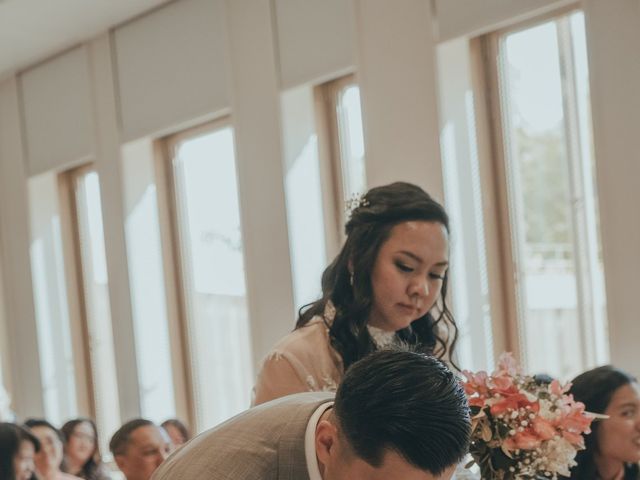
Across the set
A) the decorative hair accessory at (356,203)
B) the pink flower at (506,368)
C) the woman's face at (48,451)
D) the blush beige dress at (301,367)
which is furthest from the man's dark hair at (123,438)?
the pink flower at (506,368)

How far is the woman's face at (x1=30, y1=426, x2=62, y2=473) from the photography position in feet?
21.2

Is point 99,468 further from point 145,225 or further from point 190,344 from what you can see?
point 145,225

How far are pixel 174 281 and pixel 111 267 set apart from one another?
1.80 ft

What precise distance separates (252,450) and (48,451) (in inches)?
200

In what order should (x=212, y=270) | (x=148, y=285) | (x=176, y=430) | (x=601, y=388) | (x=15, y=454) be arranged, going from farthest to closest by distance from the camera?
(x=148, y=285), (x=212, y=270), (x=176, y=430), (x=15, y=454), (x=601, y=388)

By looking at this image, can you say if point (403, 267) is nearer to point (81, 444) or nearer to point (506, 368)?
point (506, 368)

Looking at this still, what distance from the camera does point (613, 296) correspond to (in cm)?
520

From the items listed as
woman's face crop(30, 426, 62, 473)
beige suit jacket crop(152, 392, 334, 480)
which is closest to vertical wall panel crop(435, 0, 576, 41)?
woman's face crop(30, 426, 62, 473)

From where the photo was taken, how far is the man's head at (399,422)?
163cm

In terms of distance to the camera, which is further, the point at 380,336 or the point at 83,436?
the point at 83,436

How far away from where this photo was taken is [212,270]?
8.34 m

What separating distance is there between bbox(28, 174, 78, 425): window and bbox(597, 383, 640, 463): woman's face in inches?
264

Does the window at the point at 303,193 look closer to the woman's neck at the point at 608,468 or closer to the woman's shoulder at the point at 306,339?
the woman's neck at the point at 608,468

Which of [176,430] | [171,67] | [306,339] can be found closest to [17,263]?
[171,67]
